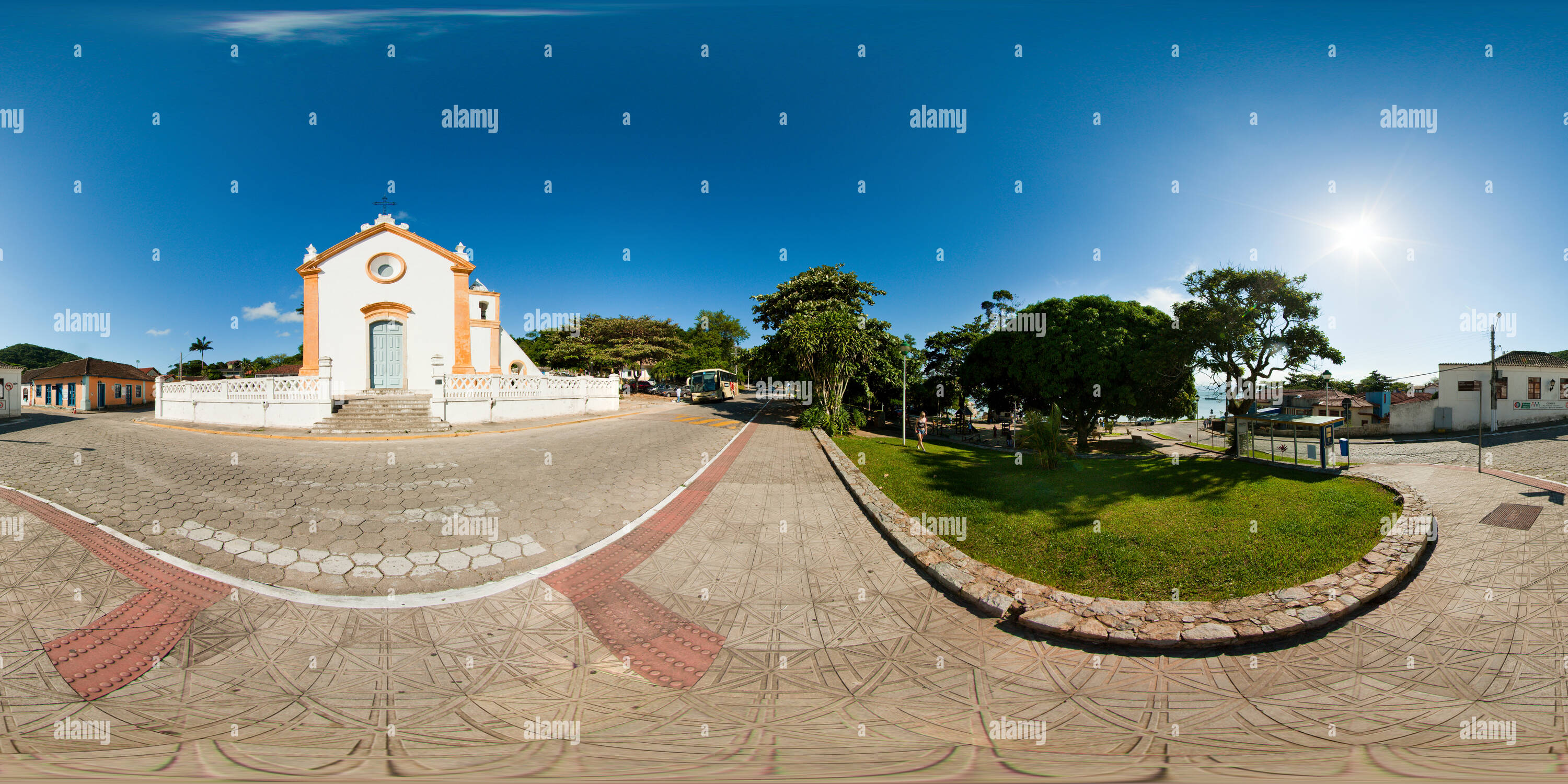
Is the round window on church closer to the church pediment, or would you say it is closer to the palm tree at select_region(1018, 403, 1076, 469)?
Answer: the church pediment

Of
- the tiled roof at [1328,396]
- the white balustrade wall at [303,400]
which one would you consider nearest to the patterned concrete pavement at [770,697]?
the white balustrade wall at [303,400]

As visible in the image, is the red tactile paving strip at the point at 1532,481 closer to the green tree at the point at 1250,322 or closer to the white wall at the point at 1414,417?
the green tree at the point at 1250,322

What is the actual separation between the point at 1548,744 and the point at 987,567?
11.2 feet

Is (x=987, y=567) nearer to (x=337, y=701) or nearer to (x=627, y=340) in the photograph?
(x=337, y=701)

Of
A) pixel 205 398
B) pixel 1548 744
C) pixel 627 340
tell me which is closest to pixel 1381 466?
pixel 1548 744

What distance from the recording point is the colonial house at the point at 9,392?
1938 cm

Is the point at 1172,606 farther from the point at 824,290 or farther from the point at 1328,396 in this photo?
the point at 1328,396

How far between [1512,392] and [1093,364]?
2206 cm

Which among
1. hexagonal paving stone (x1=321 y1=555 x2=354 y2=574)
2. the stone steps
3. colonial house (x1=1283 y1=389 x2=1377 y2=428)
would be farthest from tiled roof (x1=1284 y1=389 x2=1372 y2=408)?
the stone steps

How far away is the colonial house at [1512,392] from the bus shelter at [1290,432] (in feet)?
53.4

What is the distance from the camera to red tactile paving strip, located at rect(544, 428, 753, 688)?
10.8 feet

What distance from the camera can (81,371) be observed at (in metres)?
28.0

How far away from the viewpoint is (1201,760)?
284 centimetres

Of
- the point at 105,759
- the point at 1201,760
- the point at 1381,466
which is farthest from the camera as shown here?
the point at 1381,466
